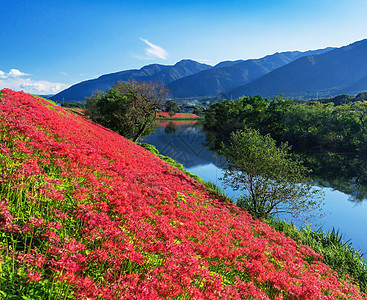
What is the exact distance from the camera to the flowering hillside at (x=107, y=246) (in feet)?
11.4

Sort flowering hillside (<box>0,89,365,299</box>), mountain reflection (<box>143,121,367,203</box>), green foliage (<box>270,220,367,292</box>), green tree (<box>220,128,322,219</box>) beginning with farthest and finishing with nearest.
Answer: mountain reflection (<box>143,121,367,203</box>) → green tree (<box>220,128,322,219</box>) → green foliage (<box>270,220,367,292</box>) → flowering hillside (<box>0,89,365,299</box>)

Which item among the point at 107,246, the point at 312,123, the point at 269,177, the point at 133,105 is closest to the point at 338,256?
the point at 269,177

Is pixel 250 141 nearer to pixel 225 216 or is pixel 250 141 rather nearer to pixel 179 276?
pixel 225 216

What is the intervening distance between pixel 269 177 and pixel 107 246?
15.7 metres

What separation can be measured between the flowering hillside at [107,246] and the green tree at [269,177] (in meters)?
7.05

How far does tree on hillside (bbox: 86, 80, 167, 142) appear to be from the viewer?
38469 millimetres

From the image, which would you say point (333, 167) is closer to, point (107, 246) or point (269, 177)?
point (269, 177)

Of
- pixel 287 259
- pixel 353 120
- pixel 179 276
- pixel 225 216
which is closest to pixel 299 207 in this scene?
pixel 225 216

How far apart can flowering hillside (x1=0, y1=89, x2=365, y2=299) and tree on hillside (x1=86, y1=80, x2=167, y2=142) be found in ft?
98.5

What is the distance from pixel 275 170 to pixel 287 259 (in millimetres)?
9683

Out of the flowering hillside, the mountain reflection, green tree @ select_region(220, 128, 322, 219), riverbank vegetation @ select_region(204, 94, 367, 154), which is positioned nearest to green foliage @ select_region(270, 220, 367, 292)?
green tree @ select_region(220, 128, 322, 219)

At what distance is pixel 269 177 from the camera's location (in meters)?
17.2

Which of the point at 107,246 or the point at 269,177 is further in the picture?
the point at 269,177

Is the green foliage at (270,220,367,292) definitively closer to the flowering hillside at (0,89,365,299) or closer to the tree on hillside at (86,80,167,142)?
the flowering hillside at (0,89,365,299)
